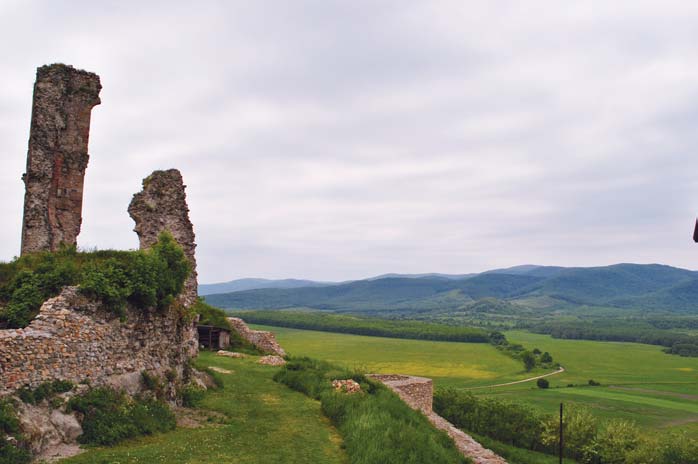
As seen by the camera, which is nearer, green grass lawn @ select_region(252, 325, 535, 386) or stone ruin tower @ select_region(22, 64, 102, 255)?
stone ruin tower @ select_region(22, 64, 102, 255)

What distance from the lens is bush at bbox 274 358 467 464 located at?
516 inches

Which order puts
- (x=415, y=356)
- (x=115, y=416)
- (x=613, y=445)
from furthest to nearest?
(x=415, y=356) < (x=613, y=445) < (x=115, y=416)

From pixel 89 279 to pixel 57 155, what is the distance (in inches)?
449

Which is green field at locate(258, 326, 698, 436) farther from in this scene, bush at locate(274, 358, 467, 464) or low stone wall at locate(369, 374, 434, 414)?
bush at locate(274, 358, 467, 464)

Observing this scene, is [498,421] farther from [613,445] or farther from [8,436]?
[8,436]

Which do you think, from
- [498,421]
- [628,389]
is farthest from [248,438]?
[628,389]

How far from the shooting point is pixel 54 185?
22172 millimetres

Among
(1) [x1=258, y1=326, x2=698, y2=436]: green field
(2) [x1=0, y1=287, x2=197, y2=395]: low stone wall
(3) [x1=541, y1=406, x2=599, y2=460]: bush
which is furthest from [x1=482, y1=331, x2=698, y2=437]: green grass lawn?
(2) [x1=0, y1=287, x2=197, y2=395]: low stone wall

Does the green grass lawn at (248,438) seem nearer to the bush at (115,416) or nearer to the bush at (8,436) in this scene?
the bush at (115,416)

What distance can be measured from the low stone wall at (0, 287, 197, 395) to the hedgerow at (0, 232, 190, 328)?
419mm

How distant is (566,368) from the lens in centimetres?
10250

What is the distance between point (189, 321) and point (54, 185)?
9572 mm

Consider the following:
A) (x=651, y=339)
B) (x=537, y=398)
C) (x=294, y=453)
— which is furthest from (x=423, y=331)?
(x=294, y=453)

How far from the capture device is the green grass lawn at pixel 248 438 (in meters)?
11.3
